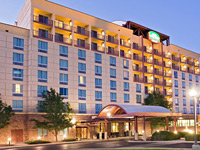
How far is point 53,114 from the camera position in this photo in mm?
47531

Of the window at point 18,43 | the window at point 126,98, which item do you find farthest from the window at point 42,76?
→ the window at point 126,98

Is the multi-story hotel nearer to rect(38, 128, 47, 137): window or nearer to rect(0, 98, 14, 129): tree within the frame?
rect(38, 128, 47, 137): window

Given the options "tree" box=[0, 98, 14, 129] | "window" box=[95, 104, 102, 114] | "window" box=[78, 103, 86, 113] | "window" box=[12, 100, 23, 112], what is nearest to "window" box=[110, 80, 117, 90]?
"window" box=[95, 104, 102, 114]

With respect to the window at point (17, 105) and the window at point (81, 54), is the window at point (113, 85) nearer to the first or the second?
the window at point (81, 54)

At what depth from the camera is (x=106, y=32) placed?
65375 mm

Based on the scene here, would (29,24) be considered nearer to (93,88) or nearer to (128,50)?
(93,88)

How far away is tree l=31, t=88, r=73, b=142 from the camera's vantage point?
154ft

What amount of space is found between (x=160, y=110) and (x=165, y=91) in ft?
94.4

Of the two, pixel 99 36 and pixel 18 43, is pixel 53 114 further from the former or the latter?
pixel 99 36

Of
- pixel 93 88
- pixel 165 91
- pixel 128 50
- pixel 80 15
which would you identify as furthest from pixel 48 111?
pixel 165 91

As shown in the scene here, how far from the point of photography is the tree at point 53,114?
46.9m

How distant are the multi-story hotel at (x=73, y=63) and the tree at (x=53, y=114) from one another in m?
2.10

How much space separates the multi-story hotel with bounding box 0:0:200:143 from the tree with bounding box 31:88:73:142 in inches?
82.7

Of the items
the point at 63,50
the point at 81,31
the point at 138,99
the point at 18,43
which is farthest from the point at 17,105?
the point at 138,99
